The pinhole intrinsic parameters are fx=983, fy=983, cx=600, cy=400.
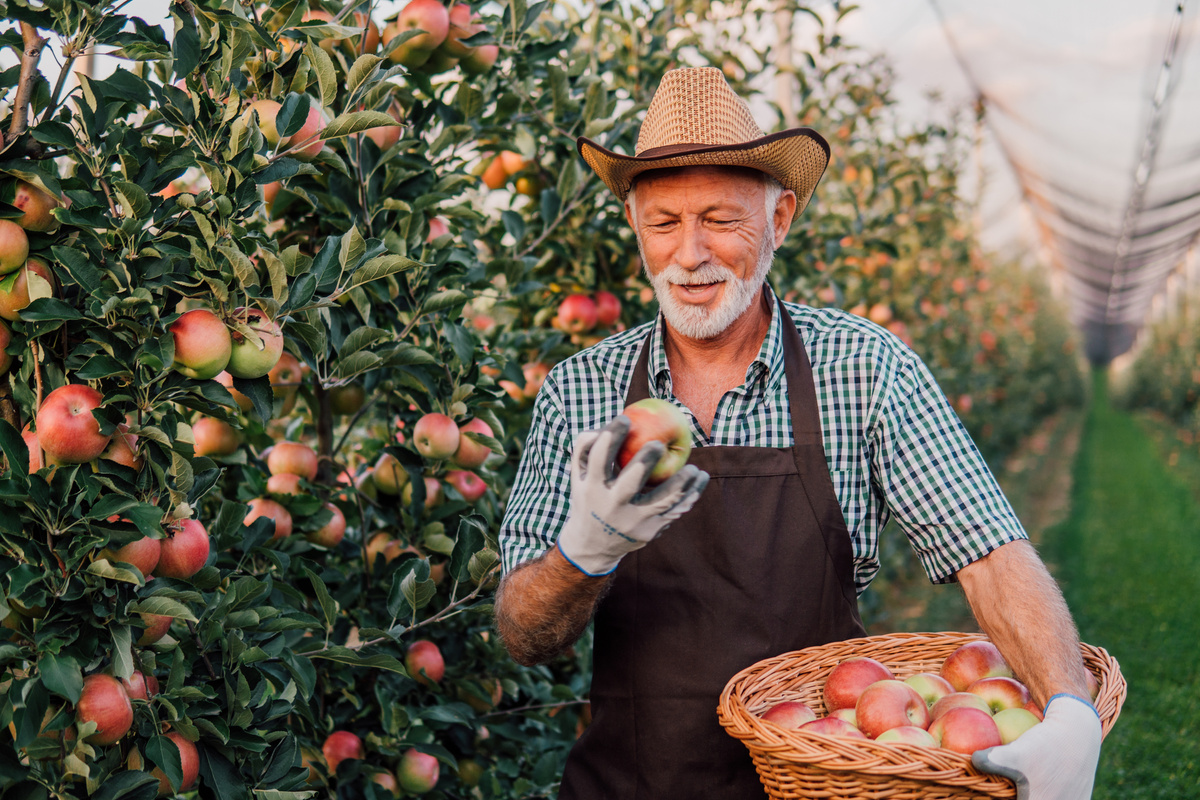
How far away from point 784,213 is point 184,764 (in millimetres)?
1318

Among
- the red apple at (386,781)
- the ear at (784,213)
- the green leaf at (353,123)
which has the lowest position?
the red apple at (386,781)

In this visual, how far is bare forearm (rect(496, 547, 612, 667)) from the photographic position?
4.42ft

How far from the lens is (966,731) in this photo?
123 cm

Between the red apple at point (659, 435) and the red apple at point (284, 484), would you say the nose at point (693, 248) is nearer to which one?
the red apple at point (659, 435)

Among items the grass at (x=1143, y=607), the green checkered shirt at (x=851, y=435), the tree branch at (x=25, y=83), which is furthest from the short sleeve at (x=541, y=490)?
the grass at (x=1143, y=607)

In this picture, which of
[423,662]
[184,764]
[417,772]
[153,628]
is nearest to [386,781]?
[417,772]

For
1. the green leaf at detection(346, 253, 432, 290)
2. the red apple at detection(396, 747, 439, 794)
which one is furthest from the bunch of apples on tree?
the green leaf at detection(346, 253, 432, 290)

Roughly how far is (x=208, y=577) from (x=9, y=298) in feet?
1.40

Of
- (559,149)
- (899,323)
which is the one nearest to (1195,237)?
(899,323)

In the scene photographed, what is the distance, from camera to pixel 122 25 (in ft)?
4.12

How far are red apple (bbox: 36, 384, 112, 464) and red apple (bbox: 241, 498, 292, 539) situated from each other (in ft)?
1.68

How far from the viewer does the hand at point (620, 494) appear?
1.17 m

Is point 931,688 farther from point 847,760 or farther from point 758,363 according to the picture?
point 758,363

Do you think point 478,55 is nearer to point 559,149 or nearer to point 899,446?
point 559,149
